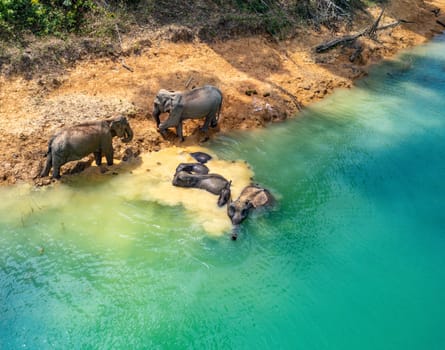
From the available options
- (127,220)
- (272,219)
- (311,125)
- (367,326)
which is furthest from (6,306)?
(311,125)

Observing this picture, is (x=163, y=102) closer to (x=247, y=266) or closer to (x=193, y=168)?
(x=193, y=168)

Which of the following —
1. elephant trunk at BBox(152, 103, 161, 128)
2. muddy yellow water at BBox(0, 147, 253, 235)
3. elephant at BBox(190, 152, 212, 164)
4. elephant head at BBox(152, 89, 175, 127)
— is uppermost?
elephant head at BBox(152, 89, 175, 127)

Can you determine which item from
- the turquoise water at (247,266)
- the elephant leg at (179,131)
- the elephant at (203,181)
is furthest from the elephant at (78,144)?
the elephant leg at (179,131)

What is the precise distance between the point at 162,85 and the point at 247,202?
18.8ft

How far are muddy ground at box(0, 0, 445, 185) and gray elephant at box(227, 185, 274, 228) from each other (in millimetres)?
2793

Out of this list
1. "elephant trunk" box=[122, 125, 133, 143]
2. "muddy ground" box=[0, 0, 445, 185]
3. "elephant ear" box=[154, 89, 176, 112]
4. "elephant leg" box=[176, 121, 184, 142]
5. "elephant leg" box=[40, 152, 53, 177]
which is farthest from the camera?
"elephant leg" box=[176, 121, 184, 142]

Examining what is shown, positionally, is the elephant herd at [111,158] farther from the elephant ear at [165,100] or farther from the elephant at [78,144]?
the elephant ear at [165,100]

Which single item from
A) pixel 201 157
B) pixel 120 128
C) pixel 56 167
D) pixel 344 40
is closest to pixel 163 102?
pixel 120 128

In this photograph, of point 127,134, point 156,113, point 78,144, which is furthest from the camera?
point 156,113

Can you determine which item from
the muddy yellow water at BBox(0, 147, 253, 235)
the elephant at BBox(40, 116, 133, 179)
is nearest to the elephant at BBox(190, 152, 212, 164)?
the muddy yellow water at BBox(0, 147, 253, 235)

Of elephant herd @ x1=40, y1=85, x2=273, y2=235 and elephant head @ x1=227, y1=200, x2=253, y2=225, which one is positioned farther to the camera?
elephant herd @ x1=40, y1=85, x2=273, y2=235

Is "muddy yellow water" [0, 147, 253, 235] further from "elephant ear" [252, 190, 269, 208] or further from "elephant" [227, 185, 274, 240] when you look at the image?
"elephant ear" [252, 190, 269, 208]

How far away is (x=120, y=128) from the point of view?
9.77 meters

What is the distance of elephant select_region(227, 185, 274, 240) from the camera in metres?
8.35
